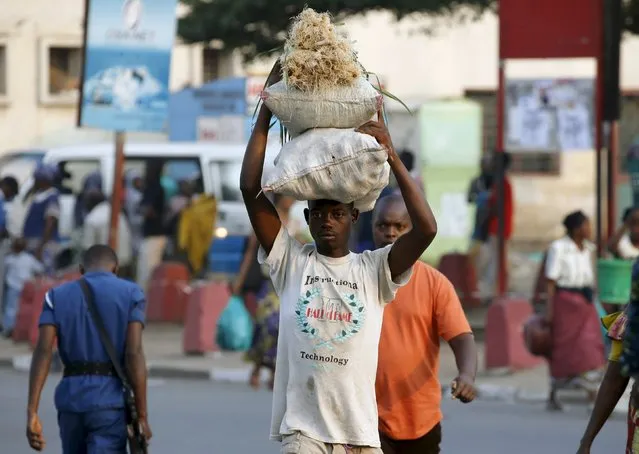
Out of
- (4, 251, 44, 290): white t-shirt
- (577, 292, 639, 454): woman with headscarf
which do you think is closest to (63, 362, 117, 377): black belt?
(577, 292, 639, 454): woman with headscarf

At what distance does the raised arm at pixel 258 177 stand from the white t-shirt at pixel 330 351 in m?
0.17

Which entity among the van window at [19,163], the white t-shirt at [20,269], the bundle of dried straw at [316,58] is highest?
the bundle of dried straw at [316,58]

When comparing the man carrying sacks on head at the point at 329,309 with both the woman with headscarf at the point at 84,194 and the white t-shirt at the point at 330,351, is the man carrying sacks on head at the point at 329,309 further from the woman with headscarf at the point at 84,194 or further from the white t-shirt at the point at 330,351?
the woman with headscarf at the point at 84,194

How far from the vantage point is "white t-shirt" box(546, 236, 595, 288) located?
12891 millimetres

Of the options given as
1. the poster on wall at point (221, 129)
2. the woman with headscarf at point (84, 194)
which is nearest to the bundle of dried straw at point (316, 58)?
the woman with headscarf at point (84, 194)

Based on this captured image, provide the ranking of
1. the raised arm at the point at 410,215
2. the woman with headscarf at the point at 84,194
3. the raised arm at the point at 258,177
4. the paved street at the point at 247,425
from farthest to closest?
the woman with headscarf at the point at 84,194, the paved street at the point at 247,425, the raised arm at the point at 258,177, the raised arm at the point at 410,215

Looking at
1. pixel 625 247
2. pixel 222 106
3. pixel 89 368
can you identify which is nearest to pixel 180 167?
pixel 222 106

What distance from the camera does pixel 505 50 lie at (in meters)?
15.8

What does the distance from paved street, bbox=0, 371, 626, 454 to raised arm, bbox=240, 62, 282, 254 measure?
5503 millimetres

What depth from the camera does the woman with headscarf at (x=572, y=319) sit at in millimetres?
12844

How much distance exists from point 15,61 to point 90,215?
13389mm

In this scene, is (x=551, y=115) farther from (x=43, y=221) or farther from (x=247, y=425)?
(x=43, y=221)

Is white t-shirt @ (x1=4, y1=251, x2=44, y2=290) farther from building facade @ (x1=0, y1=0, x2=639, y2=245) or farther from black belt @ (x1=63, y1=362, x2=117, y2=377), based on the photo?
building facade @ (x1=0, y1=0, x2=639, y2=245)

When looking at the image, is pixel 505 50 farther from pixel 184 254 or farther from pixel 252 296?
pixel 184 254
